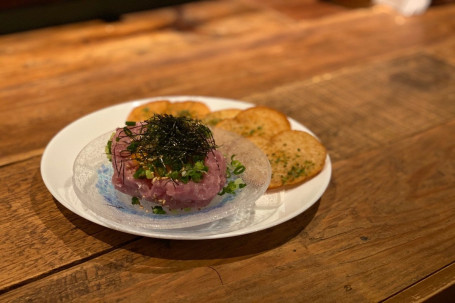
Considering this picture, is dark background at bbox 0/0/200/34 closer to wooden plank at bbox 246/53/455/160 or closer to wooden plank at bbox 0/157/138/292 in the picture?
wooden plank at bbox 246/53/455/160

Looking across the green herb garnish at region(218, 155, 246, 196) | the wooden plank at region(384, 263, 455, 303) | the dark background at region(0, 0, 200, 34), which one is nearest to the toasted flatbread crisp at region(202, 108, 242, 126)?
the green herb garnish at region(218, 155, 246, 196)

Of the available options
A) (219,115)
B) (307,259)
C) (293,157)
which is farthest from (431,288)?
(219,115)

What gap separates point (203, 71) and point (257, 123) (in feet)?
2.35

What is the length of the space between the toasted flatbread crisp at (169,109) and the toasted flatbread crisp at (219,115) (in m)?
0.03

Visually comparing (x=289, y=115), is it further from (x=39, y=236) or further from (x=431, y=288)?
(x=39, y=236)

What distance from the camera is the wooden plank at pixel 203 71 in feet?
6.04

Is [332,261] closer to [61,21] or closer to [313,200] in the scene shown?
[313,200]

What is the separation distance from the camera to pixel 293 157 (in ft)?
4.85

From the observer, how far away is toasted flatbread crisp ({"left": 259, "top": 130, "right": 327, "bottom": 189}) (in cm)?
140

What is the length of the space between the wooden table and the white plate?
0.06 m

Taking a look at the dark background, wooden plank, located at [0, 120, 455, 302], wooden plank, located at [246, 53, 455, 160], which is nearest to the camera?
wooden plank, located at [0, 120, 455, 302]

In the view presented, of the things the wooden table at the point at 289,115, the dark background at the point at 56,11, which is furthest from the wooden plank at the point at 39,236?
the dark background at the point at 56,11

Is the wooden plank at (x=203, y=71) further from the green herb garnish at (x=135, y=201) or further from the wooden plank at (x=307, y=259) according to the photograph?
the wooden plank at (x=307, y=259)

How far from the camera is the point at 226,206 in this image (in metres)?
1.19
